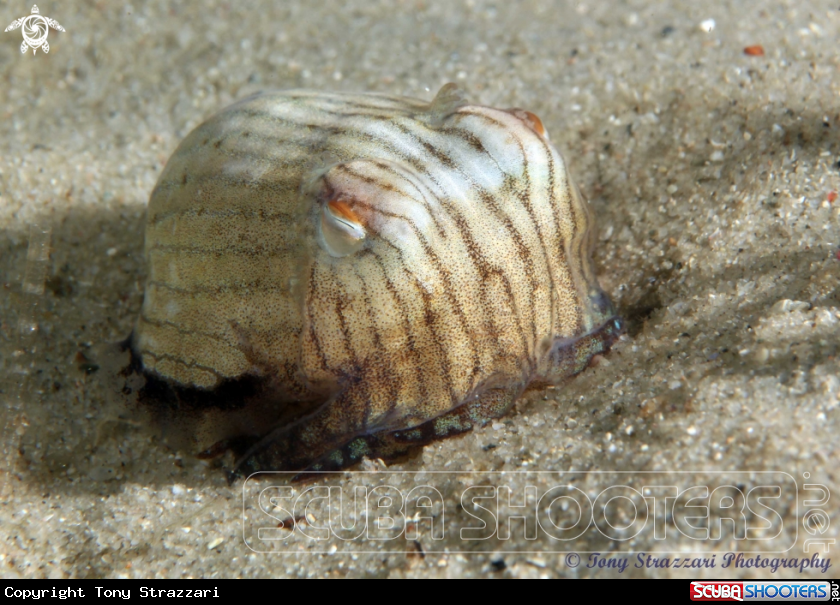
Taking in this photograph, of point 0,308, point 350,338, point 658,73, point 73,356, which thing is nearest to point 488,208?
point 350,338

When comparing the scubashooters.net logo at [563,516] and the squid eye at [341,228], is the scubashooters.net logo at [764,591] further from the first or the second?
the squid eye at [341,228]

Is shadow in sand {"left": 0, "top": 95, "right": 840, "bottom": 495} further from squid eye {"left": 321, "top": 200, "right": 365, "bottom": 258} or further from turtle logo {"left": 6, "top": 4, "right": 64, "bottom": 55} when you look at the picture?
turtle logo {"left": 6, "top": 4, "right": 64, "bottom": 55}

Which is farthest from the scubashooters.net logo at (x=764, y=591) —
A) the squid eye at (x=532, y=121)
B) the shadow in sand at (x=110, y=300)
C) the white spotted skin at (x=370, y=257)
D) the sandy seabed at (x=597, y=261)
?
the squid eye at (x=532, y=121)

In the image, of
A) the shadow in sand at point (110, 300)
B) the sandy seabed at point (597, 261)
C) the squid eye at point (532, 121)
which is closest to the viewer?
the sandy seabed at point (597, 261)

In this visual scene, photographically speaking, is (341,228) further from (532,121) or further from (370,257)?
(532,121)

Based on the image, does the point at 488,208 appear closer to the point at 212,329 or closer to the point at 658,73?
the point at 212,329

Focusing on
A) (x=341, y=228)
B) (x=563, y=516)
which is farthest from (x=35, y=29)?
(x=563, y=516)

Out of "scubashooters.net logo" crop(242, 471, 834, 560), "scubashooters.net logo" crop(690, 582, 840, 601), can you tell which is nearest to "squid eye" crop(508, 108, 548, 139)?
"scubashooters.net logo" crop(242, 471, 834, 560)

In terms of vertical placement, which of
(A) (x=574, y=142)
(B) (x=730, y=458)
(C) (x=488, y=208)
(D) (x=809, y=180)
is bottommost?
(B) (x=730, y=458)
